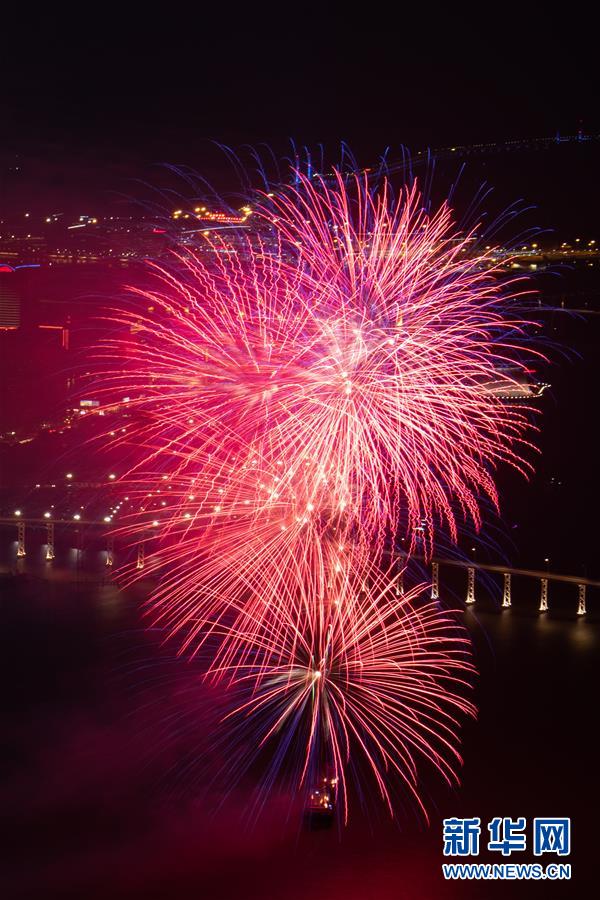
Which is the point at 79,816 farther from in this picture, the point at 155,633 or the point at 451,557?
the point at 451,557

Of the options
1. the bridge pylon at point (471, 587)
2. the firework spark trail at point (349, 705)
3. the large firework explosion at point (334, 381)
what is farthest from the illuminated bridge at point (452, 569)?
the large firework explosion at point (334, 381)

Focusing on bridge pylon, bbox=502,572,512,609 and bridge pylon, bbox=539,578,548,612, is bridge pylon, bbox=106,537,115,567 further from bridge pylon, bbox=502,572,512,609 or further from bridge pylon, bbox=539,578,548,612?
bridge pylon, bbox=539,578,548,612

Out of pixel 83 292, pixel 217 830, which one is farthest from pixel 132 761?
pixel 83 292

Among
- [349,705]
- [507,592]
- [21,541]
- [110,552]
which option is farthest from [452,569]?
[21,541]

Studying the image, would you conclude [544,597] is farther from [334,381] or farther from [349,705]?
Answer: [334,381]

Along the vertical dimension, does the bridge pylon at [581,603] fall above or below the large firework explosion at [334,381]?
below

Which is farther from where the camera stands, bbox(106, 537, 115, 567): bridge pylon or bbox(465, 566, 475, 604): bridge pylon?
bbox(106, 537, 115, 567): bridge pylon

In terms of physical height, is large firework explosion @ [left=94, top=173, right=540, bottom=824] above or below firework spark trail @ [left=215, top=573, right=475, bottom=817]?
above

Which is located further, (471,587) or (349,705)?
(471,587)

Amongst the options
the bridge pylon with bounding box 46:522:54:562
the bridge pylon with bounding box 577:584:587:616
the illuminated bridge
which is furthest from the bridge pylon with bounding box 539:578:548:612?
the bridge pylon with bounding box 46:522:54:562

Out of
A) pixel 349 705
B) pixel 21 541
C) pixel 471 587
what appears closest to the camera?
pixel 349 705

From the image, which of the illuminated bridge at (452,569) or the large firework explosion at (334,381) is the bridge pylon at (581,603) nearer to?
the illuminated bridge at (452,569)
